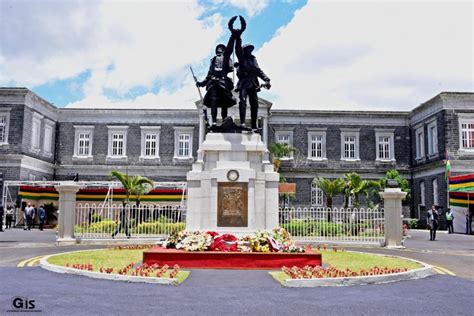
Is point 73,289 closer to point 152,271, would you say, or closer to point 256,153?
point 152,271

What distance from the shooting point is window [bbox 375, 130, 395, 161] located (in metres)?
43.7

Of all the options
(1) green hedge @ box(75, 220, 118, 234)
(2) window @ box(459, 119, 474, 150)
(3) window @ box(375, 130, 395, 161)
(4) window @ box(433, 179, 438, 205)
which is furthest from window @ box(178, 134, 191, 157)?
(2) window @ box(459, 119, 474, 150)

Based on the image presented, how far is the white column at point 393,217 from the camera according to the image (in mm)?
17891

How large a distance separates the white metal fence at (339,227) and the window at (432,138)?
60.6 ft

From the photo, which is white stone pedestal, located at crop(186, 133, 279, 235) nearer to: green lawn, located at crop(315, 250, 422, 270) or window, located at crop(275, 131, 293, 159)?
green lawn, located at crop(315, 250, 422, 270)

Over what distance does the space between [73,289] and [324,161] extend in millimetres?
37696

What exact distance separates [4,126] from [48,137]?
4918 mm

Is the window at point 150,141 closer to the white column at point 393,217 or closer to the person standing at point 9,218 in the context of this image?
the person standing at point 9,218

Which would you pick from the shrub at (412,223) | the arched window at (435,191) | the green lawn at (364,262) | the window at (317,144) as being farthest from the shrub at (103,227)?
the arched window at (435,191)

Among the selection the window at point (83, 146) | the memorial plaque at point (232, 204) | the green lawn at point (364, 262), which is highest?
the window at point (83, 146)

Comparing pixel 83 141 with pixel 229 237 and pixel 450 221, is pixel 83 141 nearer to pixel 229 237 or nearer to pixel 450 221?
pixel 450 221

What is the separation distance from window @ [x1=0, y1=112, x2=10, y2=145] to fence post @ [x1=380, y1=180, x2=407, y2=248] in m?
29.7

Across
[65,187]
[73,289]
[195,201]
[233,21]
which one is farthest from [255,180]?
[65,187]

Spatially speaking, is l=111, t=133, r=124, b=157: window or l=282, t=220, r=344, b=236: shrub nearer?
l=282, t=220, r=344, b=236: shrub
